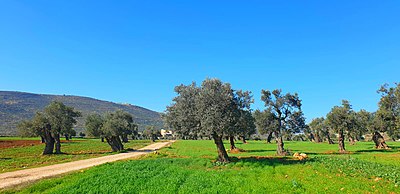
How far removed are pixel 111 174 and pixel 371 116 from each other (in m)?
69.2

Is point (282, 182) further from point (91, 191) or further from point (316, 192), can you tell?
point (91, 191)

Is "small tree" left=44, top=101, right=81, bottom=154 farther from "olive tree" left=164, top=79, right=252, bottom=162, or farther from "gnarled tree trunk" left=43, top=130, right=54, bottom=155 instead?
"olive tree" left=164, top=79, right=252, bottom=162

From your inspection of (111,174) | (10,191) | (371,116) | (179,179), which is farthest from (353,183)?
(371,116)

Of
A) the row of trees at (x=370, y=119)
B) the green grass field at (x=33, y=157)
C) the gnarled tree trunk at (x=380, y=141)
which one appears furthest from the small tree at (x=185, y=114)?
the gnarled tree trunk at (x=380, y=141)

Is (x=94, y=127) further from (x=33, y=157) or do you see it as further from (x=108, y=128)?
(x=33, y=157)

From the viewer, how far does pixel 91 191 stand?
1648cm

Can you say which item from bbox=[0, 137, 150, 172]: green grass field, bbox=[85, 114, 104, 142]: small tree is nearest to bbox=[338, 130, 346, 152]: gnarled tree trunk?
bbox=[0, 137, 150, 172]: green grass field

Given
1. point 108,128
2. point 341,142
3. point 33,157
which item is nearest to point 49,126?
point 33,157

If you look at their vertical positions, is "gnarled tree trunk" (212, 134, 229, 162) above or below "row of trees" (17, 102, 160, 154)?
below

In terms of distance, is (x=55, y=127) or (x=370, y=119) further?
(x=370, y=119)

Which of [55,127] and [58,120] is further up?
[58,120]

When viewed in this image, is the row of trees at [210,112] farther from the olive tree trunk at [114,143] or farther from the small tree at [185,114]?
the olive tree trunk at [114,143]

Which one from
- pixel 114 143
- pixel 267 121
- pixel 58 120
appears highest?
pixel 58 120

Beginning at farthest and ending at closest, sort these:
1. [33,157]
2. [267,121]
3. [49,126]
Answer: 1. [49,126]
2. [267,121]
3. [33,157]
